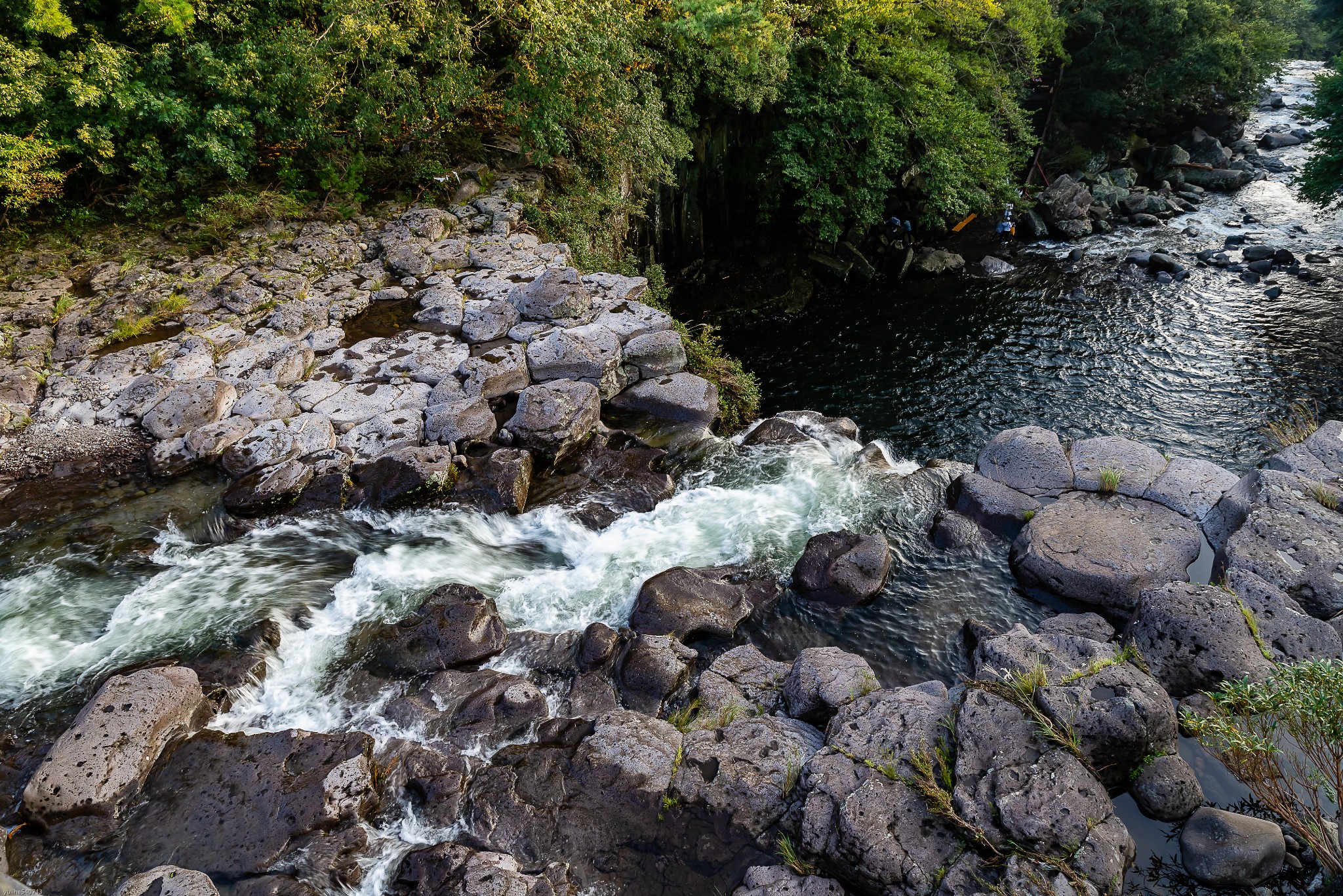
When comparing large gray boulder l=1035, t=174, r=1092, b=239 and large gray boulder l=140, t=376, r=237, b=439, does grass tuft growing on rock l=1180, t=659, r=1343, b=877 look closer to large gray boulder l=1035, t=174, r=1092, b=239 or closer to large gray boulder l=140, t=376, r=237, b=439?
large gray boulder l=140, t=376, r=237, b=439

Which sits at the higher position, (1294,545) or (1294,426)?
(1294,545)

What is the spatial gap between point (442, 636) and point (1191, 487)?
9718mm

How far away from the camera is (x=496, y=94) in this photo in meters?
15.3

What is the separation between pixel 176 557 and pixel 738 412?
27.3ft

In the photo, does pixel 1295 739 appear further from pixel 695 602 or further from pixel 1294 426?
pixel 1294 426

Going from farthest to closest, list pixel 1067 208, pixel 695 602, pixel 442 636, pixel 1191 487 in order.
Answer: pixel 1067 208
pixel 1191 487
pixel 695 602
pixel 442 636

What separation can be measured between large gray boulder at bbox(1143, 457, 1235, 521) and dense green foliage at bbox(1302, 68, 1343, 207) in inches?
504

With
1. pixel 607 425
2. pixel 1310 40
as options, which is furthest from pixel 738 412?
pixel 1310 40

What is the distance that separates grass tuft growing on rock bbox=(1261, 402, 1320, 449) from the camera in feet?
38.0

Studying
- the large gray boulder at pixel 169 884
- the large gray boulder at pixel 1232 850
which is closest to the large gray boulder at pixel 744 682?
the large gray boulder at pixel 1232 850

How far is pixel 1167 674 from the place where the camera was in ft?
23.2

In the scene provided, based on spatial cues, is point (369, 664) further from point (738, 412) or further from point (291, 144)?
point (291, 144)

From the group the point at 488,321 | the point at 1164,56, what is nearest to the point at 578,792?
the point at 488,321

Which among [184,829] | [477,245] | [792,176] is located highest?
[792,176]
